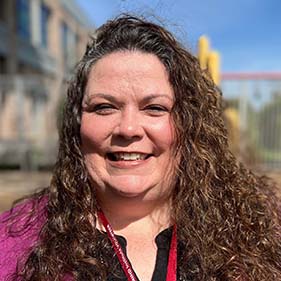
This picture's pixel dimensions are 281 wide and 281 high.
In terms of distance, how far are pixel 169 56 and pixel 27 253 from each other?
0.77 m

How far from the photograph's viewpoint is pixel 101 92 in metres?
1.53

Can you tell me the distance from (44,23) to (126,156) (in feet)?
76.3

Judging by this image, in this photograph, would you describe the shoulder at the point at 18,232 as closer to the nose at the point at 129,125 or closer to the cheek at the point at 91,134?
the cheek at the point at 91,134

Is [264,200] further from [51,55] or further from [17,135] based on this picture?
[51,55]

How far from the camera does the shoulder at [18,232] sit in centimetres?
155

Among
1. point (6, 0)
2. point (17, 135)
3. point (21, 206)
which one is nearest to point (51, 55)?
point (6, 0)

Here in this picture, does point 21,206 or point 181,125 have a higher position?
point 181,125

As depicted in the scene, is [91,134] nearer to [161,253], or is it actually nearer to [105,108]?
[105,108]

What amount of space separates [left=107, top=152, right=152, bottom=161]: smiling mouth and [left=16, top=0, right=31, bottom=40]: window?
18.6 meters

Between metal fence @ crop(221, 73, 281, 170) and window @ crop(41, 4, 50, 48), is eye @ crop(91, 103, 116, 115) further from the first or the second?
window @ crop(41, 4, 50, 48)

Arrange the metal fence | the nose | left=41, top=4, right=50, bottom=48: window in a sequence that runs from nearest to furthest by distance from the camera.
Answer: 1. the nose
2. the metal fence
3. left=41, top=4, right=50, bottom=48: window

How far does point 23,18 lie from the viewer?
19781mm

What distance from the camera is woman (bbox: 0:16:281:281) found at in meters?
1.51

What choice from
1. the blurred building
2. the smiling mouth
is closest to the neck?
the smiling mouth
